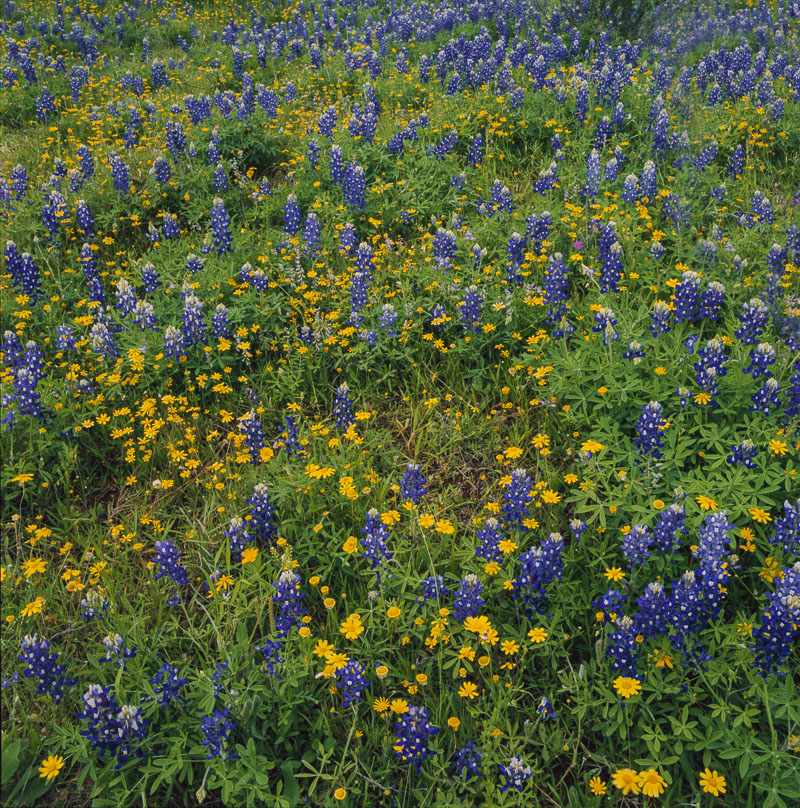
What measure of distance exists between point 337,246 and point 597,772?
3.86m

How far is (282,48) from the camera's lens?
9.77m

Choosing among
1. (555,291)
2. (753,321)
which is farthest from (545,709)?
(555,291)

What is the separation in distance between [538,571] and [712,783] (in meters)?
0.89

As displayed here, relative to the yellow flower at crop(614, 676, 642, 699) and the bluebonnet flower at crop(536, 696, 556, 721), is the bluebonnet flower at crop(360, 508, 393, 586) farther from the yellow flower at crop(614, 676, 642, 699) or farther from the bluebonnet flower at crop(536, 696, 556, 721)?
the yellow flower at crop(614, 676, 642, 699)

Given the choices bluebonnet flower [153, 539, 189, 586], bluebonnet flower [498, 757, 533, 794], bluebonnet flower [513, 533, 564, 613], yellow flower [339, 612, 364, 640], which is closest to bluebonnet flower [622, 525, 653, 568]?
bluebonnet flower [513, 533, 564, 613]

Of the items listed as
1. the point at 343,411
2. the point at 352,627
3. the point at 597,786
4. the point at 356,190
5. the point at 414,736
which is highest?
the point at 356,190

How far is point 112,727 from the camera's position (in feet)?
7.38

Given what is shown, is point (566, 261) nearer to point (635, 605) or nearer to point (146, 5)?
point (635, 605)

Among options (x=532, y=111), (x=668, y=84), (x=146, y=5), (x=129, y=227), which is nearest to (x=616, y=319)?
(x=532, y=111)

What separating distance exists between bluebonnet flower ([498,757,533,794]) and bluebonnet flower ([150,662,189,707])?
4.03 ft

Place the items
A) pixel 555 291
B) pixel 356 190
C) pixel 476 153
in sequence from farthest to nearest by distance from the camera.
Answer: pixel 476 153, pixel 356 190, pixel 555 291

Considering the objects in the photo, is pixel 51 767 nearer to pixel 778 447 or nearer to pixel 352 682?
pixel 352 682

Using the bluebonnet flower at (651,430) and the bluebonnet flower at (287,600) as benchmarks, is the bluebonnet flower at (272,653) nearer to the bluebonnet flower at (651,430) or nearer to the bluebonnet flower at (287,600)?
the bluebonnet flower at (287,600)

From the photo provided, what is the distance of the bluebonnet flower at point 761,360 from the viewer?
2998 millimetres
